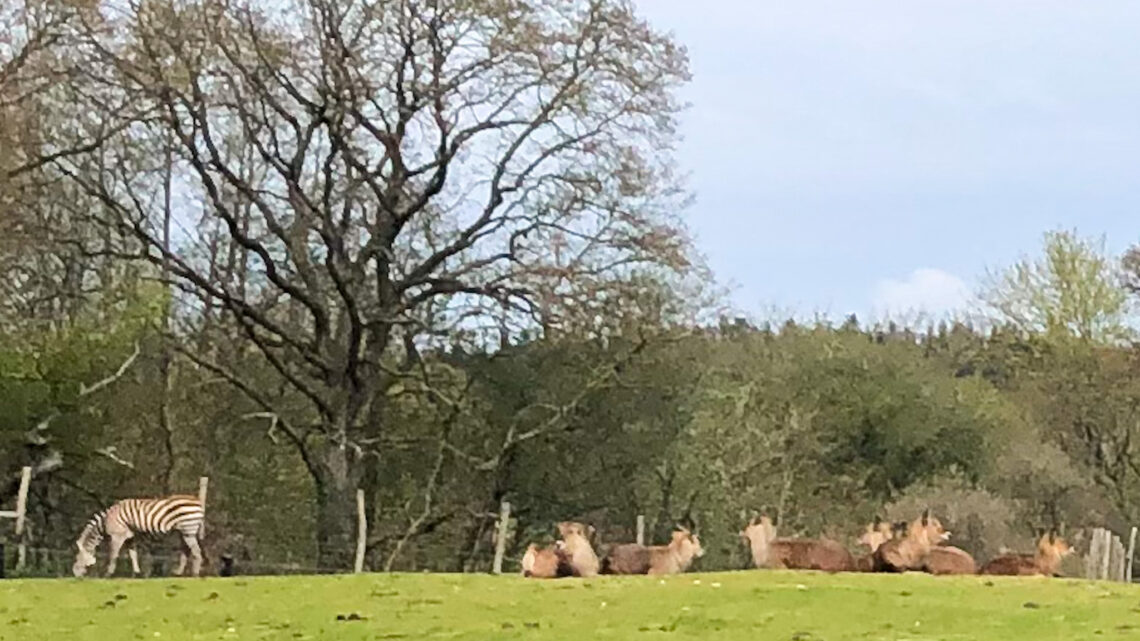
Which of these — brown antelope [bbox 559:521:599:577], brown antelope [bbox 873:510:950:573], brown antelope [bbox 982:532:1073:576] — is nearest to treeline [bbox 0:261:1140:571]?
brown antelope [bbox 559:521:599:577]

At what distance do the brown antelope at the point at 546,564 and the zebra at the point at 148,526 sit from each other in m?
6.32

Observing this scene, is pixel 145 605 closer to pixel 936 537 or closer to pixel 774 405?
pixel 936 537

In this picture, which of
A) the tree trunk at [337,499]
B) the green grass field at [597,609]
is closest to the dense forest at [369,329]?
the tree trunk at [337,499]

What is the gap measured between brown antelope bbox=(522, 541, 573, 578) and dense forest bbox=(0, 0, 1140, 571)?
6.74 meters

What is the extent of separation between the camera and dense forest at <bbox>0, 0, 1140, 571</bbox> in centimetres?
2730

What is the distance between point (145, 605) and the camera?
1584 cm

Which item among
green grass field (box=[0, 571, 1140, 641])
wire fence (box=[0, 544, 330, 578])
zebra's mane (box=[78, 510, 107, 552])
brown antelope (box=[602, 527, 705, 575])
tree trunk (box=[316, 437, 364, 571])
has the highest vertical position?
tree trunk (box=[316, 437, 364, 571])

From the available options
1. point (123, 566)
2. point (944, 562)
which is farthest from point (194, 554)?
point (944, 562)

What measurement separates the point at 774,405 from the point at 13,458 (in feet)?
49.4

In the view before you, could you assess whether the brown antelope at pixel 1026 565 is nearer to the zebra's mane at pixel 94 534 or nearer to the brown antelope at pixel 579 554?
the brown antelope at pixel 579 554

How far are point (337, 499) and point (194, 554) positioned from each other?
18.2 feet

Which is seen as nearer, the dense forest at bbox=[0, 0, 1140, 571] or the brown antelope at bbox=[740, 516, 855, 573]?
the brown antelope at bbox=[740, 516, 855, 573]

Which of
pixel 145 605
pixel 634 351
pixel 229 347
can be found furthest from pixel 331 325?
pixel 145 605

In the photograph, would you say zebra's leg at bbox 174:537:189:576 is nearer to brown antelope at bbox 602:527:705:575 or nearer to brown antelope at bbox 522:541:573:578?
brown antelope at bbox 522:541:573:578
